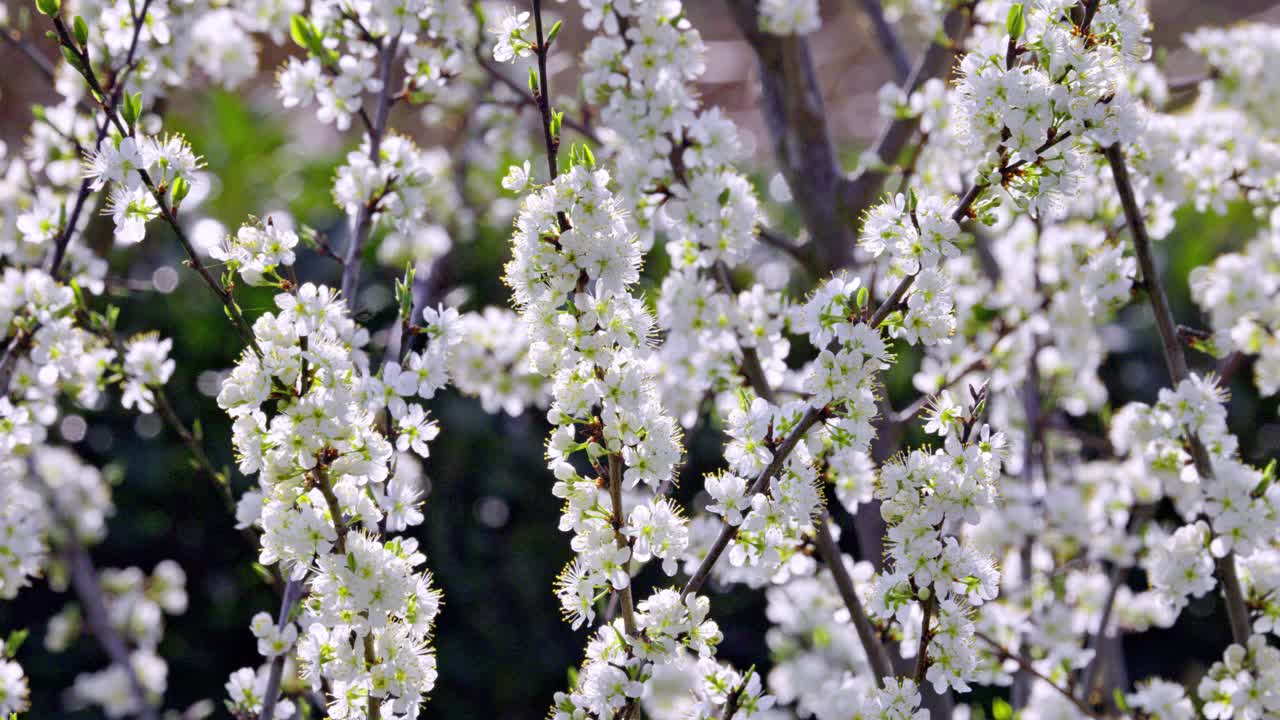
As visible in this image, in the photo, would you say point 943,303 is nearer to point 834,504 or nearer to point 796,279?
point 834,504

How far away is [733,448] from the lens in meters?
1.65

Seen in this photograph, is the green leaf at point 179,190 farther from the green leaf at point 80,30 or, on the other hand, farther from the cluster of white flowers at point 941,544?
the cluster of white flowers at point 941,544

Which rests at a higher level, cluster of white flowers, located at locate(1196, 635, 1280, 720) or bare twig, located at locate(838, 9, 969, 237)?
bare twig, located at locate(838, 9, 969, 237)

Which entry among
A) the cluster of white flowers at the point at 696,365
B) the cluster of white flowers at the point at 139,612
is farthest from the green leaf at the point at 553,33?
the cluster of white flowers at the point at 139,612

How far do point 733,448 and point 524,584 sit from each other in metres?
2.79

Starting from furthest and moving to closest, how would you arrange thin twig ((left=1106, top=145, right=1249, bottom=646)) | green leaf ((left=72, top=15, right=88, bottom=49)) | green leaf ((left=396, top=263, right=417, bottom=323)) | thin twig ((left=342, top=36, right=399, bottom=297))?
thin twig ((left=342, top=36, right=399, bottom=297))
thin twig ((left=1106, top=145, right=1249, bottom=646))
green leaf ((left=396, top=263, right=417, bottom=323))
green leaf ((left=72, top=15, right=88, bottom=49))

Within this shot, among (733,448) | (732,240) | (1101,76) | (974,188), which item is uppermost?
(732,240)

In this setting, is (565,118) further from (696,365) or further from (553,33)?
(553,33)

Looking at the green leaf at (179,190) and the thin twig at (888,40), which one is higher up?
the thin twig at (888,40)

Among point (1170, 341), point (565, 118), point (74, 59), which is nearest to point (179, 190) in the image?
point (74, 59)

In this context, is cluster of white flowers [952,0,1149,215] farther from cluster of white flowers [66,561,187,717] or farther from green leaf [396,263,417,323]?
cluster of white flowers [66,561,187,717]

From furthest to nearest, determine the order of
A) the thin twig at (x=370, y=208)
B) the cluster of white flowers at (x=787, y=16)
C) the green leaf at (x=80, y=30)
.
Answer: the cluster of white flowers at (x=787, y=16), the thin twig at (x=370, y=208), the green leaf at (x=80, y=30)

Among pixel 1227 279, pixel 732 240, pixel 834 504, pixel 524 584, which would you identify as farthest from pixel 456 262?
pixel 1227 279

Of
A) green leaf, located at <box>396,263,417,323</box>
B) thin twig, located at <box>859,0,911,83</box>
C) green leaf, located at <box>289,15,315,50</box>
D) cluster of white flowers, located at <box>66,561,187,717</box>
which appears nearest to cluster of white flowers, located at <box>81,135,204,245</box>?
green leaf, located at <box>396,263,417,323</box>
